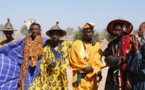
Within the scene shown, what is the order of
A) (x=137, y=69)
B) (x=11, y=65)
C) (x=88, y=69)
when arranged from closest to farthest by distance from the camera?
(x=137, y=69), (x=88, y=69), (x=11, y=65)

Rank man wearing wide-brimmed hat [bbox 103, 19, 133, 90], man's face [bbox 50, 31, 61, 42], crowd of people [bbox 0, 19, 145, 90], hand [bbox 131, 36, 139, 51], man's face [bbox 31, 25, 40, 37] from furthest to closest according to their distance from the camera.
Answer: man's face [bbox 31, 25, 40, 37]
man's face [bbox 50, 31, 61, 42]
crowd of people [bbox 0, 19, 145, 90]
man wearing wide-brimmed hat [bbox 103, 19, 133, 90]
hand [bbox 131, 36, 139, 51]

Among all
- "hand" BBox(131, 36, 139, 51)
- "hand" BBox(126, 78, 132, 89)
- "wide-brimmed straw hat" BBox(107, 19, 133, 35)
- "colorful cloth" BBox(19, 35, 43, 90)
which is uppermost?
"wide-brimmed straw hat" BBox(107, 19, 133, 35)

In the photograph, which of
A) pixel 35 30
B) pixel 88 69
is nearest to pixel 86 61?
pixel 88 69

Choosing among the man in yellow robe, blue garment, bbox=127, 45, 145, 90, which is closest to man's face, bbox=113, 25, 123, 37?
blue garment, bbox=127, 45, 145, 90

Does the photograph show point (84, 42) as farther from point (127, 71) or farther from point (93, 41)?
point (127, 71)

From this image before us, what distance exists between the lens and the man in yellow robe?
581 cm

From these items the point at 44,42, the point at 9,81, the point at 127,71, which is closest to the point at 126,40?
the point at 127,71

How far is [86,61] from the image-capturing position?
19.2 ft

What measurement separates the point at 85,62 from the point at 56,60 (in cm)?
62

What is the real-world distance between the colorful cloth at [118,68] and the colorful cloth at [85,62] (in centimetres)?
46

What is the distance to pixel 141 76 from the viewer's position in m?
4.73

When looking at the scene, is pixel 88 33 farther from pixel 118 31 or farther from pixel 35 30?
pixel 35 30

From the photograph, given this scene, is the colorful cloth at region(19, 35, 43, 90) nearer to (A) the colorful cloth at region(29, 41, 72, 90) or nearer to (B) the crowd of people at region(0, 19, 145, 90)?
(B) the crowd of people at region(0, 19, 145, 90)

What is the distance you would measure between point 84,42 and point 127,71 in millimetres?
1310
